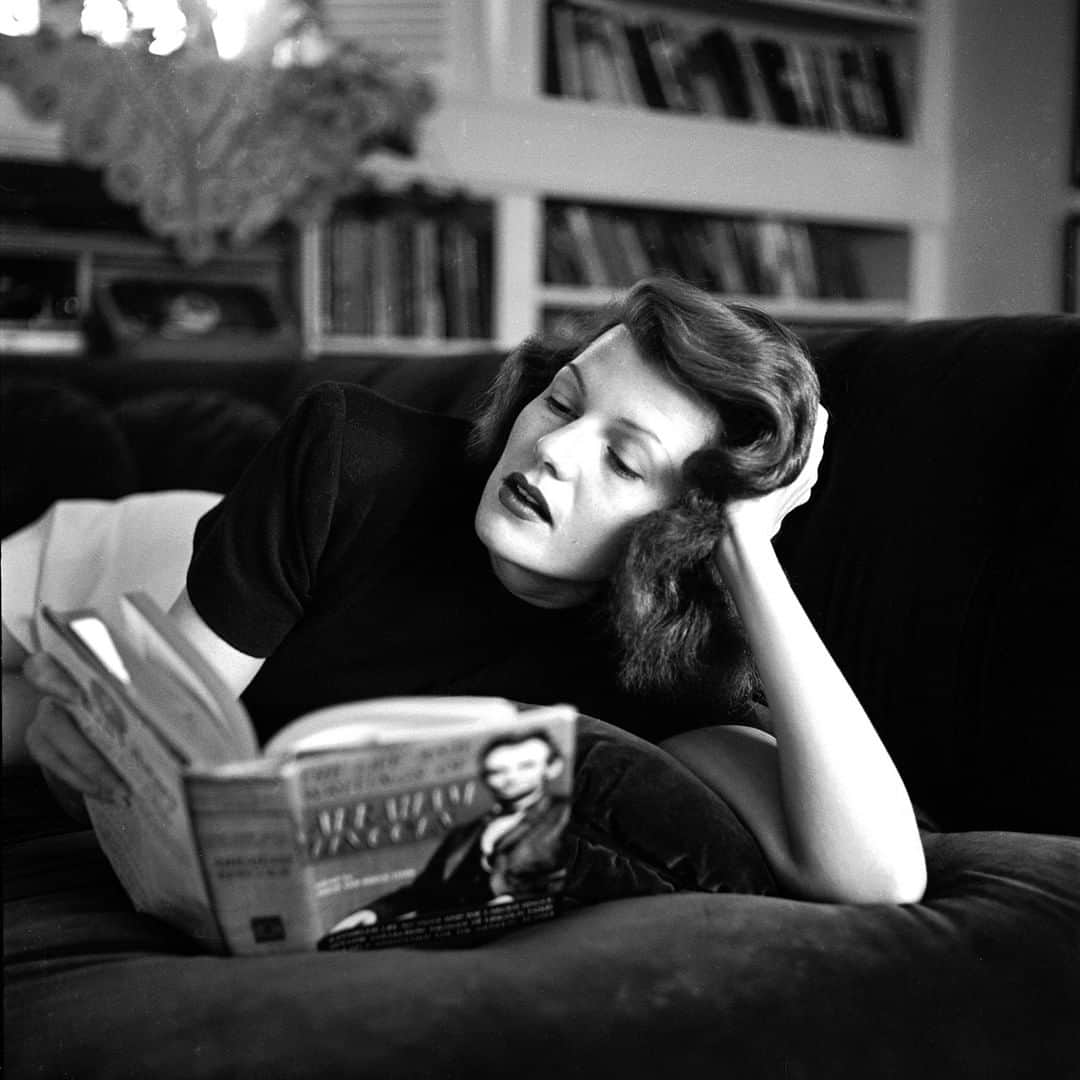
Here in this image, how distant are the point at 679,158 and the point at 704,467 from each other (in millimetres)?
3132

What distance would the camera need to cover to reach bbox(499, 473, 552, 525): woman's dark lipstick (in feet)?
3.58

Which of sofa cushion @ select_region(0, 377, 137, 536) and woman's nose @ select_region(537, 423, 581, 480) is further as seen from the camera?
sofa cushion @ select_region(0, 377, 137, 536)

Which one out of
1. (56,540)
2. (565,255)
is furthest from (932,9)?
(56,540)

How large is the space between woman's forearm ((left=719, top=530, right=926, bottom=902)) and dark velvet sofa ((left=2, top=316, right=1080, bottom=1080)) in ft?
0.13

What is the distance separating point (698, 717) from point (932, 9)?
12.1 feet

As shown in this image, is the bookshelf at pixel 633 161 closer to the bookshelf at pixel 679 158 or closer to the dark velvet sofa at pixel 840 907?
the bookshelf at pixel 679 158

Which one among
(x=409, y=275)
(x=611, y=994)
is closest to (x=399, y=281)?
(x=409, y=275)

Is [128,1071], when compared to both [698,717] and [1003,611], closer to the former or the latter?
[698,717]

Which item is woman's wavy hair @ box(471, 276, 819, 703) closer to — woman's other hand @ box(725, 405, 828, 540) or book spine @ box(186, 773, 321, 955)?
woman's other hand @ box(725, 405, 828, 540)

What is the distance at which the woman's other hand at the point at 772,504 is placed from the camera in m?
1.10

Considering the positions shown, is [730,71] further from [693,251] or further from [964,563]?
[964,563]

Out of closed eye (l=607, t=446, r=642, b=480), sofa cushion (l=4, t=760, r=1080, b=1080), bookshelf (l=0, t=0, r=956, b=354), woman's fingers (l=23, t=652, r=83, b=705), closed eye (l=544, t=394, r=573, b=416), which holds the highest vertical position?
bookshelf (l=0, t=0, r=956, b=354)

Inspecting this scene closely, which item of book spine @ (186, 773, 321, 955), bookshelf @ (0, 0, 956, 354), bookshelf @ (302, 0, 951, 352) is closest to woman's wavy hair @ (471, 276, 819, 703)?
book spine @ (186, 773, 321, 955)

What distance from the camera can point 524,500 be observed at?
110 cm
